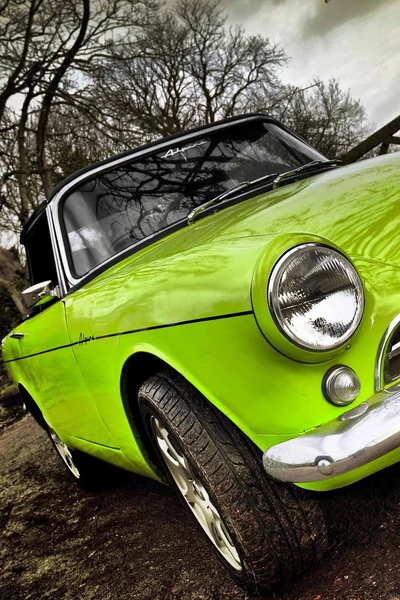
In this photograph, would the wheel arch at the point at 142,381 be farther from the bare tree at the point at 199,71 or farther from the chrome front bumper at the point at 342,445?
the bare tree at the point at 199,71

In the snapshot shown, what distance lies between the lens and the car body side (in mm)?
1530

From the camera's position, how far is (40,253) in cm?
353

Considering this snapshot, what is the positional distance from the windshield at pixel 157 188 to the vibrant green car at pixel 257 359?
239 millimetres

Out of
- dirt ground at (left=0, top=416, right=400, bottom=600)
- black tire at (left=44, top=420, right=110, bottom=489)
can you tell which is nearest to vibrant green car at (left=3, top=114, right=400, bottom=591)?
dirt ground at (left=0, top=416, right=400, bottom=600)

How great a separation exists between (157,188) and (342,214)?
1.34m

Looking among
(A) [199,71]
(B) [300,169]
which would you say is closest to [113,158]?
(B) [300,169]

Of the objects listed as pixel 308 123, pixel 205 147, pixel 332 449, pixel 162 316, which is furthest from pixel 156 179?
pixel 308 123

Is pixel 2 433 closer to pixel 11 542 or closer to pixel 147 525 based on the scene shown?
pixel 11 542

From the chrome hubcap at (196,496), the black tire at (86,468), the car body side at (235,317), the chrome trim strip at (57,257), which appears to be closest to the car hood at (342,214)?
the car body side at (235,317)

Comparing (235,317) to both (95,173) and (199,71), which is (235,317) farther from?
(199,71)

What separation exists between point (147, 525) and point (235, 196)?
5.43 feet

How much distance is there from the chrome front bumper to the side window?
1980 millimetres

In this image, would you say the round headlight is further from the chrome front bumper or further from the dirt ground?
the dirt ground

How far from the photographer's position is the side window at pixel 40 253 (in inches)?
126
